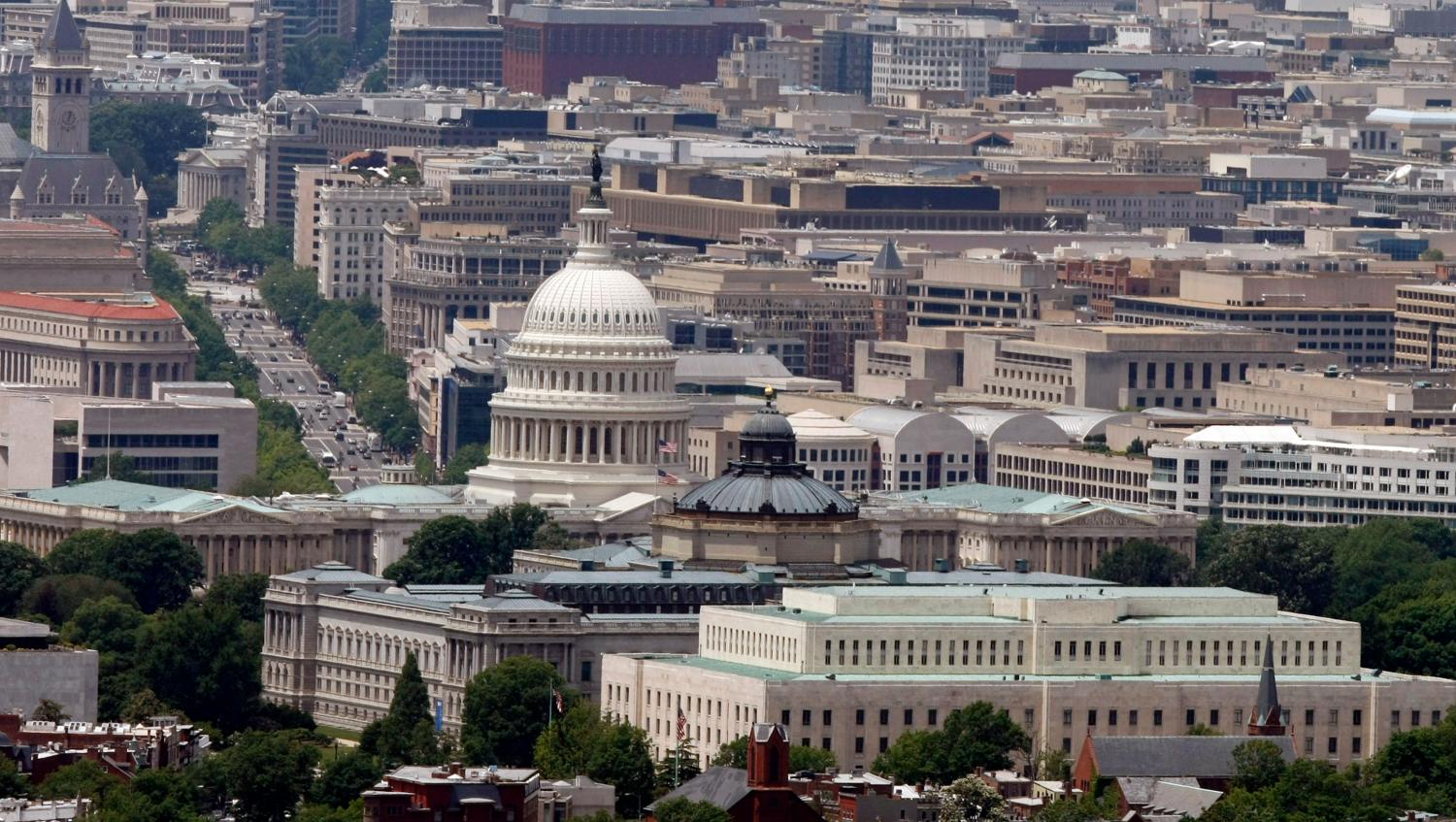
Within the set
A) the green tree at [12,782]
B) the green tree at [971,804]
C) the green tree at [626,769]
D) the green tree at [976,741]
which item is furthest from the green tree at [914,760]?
the green tree at [12,782]

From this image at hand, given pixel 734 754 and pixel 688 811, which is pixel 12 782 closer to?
pixel 688 811

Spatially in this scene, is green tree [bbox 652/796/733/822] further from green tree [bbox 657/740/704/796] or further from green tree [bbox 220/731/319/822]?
green tree [bbox 220/731/319/822]

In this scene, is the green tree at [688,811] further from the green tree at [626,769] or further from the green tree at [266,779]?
the green tree at [266,779]

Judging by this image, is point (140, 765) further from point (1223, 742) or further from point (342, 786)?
point (1223, 742)

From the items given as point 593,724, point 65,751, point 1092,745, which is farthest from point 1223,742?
A: point 65,751

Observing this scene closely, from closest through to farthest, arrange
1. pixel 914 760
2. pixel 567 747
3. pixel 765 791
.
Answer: pixel 765 791 → pixel 914 760 → pixel 567 747

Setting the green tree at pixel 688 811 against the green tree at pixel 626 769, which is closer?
the green tree at pixel 688 811

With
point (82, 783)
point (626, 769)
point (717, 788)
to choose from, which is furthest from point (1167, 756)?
point (82, 783)
